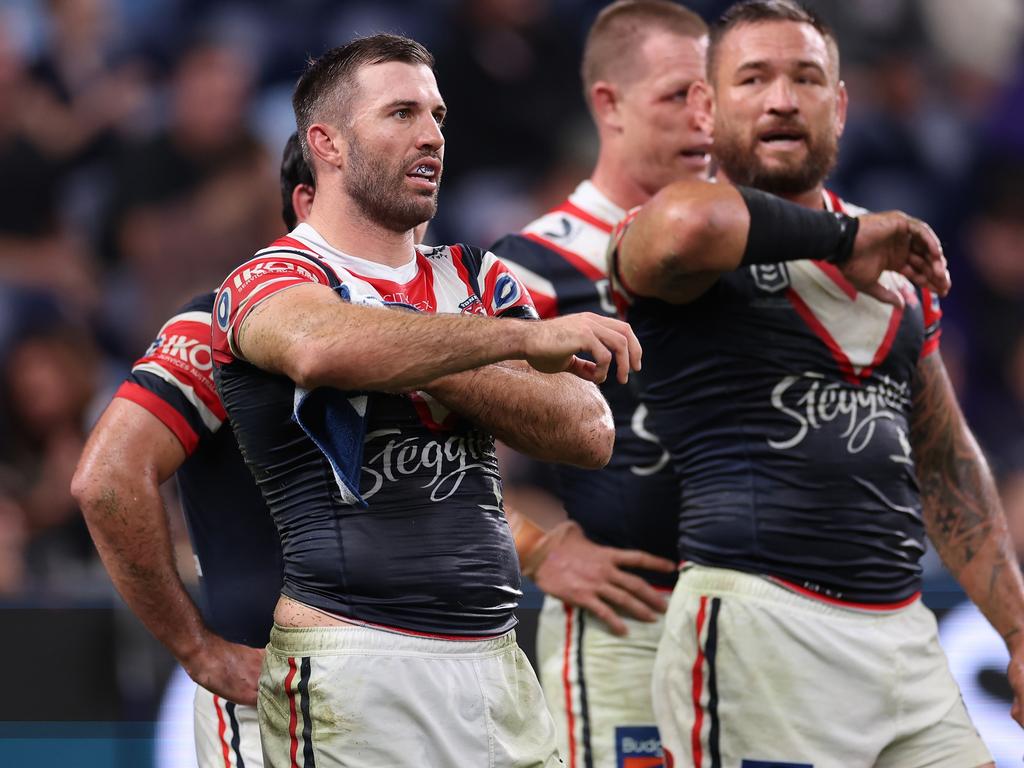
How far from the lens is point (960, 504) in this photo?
12.0 feet

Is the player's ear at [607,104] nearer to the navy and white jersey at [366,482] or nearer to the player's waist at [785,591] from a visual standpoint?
the player's waist at [785,591]

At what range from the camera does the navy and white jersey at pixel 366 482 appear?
2588mm

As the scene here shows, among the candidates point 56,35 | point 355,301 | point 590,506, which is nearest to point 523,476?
point 590,506

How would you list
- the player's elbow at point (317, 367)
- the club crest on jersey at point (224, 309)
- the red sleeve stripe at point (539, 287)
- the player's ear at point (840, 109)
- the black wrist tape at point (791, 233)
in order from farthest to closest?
the red sleeve stripe at point (539, 287) < the player's ear at point (840, 109) < the black wrist tape at point (791, 233) < the club crest on jersey at point (224, 309) < the player's elbow at point (317, 367)

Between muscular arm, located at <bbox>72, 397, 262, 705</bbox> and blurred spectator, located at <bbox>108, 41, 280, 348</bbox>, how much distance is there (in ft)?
12.5

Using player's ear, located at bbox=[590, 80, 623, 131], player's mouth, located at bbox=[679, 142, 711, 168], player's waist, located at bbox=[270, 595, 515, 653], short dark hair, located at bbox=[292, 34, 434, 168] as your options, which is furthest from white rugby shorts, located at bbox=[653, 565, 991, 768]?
player's ear, located at bbox=[590, 80, 623, 131]

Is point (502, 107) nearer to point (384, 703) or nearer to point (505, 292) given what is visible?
point (505, 292)

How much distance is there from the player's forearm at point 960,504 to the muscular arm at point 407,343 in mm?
1437

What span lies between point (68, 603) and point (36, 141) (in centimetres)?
293

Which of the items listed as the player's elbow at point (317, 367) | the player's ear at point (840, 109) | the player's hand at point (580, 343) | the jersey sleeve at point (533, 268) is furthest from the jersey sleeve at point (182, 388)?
the player's ear at point (840, 109)

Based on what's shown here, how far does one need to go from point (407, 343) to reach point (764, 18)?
1660 mm

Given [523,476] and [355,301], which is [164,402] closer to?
[355,301]

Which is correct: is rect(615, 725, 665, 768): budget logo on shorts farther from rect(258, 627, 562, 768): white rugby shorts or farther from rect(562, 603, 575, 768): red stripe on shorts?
rect(258, 627, 562, 768): white rugby shorts

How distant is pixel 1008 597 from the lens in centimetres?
358
